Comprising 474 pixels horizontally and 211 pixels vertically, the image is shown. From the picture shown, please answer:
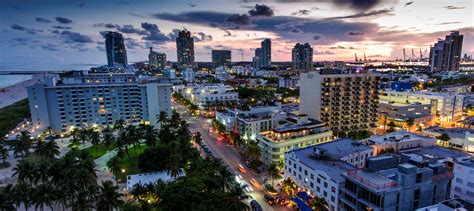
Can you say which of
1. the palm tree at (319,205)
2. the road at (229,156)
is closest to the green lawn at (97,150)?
the road at (229,156)

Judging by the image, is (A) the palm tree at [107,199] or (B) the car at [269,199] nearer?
(A) the palm tree at [107,199]

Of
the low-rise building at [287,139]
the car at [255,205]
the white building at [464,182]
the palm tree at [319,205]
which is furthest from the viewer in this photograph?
Result: the low-rise building at [287,139]

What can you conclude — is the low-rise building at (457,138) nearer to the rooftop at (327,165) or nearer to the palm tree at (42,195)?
the rooftop at (327,165)

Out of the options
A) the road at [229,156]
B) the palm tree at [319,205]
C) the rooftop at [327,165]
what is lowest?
the road at [229,156]

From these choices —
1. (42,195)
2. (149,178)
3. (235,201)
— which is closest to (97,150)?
(149,178)

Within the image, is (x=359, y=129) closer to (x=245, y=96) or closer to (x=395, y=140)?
→ (x=395, y=140)

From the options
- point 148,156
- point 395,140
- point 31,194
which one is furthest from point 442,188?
point 31,194

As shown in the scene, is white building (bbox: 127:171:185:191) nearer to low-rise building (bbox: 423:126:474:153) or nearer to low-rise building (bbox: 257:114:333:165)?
low-rise building (bbox: 257:114:333:165)
